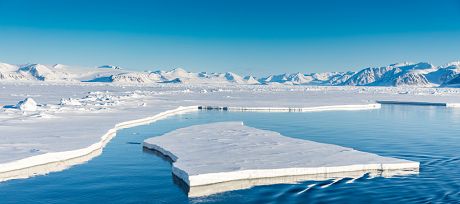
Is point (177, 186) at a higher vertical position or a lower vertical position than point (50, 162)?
lower

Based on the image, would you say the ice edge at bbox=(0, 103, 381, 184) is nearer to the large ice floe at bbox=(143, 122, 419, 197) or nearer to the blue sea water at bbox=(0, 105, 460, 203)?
the blue sea water at bbox=(0, 105, 460, 203)

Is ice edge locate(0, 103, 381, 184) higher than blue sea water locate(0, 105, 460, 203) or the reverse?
higher

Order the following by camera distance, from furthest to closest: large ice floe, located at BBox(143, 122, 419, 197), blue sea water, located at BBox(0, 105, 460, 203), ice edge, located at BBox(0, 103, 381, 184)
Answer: ice edge, located at BBox(0, 103, 381, 184)
large ice floe, located at BBox(143, 122, 419, 197)
blue sea water, located at BBox(0, 105, 460, 203)

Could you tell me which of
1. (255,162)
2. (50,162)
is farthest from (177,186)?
(50,162)

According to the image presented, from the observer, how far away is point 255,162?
9.79 meters

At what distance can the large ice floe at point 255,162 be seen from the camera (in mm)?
8702

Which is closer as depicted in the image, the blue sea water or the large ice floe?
the blue sea water

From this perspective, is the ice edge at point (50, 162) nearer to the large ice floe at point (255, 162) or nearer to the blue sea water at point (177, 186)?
the blue sea water at point (177, 186)

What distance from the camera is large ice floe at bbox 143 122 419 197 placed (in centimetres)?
870

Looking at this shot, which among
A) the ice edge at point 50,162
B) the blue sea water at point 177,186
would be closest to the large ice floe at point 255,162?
the blue sea water at point 177,186

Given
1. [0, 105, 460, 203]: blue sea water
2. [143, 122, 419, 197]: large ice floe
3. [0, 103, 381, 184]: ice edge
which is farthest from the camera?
[0, 103, 381, 184]: ice edge

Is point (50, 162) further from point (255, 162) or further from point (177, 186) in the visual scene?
point (255, 162)

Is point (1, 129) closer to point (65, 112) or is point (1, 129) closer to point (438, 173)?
point (65, 112)

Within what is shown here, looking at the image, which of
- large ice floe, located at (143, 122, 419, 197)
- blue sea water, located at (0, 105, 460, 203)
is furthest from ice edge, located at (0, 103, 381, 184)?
large ice floe, located at (143, 122, 419, 197)
